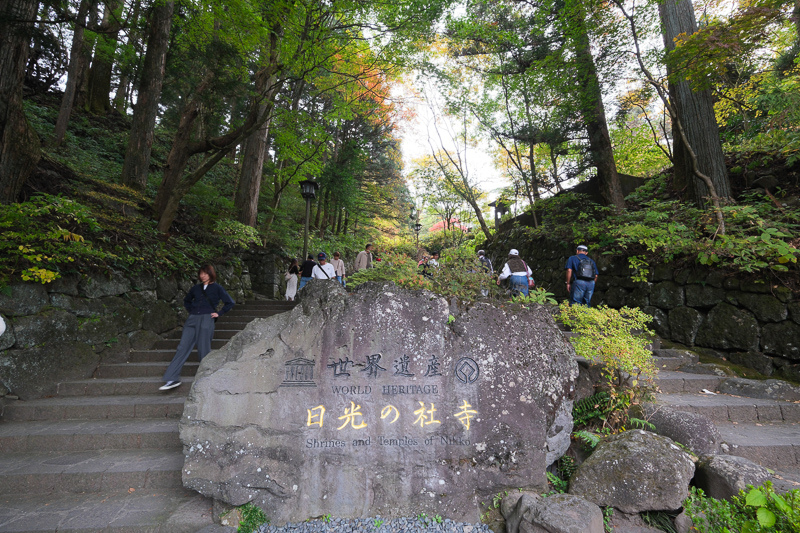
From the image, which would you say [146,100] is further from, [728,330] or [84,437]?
[728,330]

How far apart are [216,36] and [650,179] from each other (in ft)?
35.5

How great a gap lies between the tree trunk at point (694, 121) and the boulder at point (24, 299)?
1032cm

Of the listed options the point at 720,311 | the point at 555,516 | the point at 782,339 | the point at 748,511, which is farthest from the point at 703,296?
the point at 555,516

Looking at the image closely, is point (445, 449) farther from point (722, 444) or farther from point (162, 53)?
point (162, 53)

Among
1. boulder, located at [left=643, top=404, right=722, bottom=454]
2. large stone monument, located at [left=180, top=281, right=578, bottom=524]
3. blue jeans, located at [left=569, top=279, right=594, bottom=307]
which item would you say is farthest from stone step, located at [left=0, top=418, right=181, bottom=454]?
blue jeans, located at [left=569, top=279, right=594, bottom=307]

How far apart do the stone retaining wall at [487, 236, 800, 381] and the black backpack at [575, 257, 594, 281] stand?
3.79 ft

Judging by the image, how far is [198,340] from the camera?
4.46m

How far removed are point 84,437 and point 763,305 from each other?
341 inches

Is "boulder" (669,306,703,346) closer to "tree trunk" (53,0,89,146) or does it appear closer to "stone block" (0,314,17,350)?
"stone block" (0,314,17,350)

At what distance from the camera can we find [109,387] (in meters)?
4.50

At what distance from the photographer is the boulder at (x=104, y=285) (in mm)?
4836

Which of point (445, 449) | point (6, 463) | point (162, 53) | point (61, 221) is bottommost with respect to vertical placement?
point (6, 463)

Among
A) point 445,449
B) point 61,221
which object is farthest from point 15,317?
point 445,449

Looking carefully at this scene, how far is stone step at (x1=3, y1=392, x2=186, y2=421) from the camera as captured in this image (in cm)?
399
